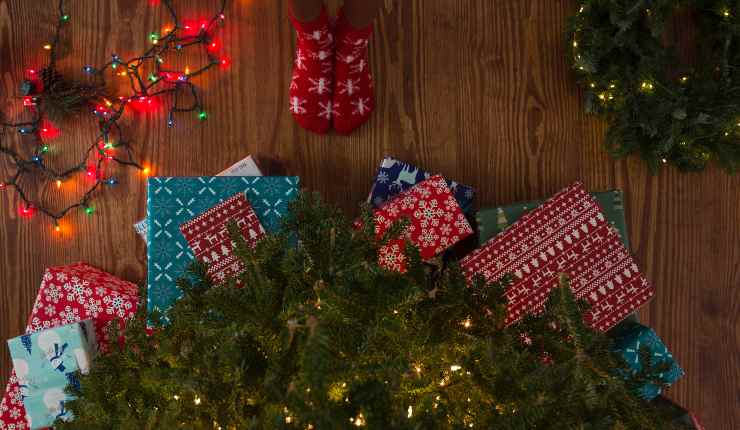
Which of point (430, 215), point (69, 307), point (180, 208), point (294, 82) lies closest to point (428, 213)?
point (430, 215)

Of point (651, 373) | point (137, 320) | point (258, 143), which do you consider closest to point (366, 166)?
point (258, 143)

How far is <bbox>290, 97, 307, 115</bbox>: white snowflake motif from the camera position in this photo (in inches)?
53.4

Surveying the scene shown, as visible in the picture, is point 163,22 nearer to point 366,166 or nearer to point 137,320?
point 366,166

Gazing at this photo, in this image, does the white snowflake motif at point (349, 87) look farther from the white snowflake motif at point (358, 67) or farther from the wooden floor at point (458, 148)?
the wooden floor at point (458, 148)

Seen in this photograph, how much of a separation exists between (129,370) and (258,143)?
2.67 ft

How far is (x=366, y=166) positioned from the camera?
1430 mm

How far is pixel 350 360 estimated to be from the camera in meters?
0.59

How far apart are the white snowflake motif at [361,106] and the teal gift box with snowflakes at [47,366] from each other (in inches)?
34.3

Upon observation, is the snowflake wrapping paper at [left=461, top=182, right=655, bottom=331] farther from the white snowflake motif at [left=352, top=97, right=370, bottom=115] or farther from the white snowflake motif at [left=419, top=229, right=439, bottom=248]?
the white snowflake motif at [left=352, top=97, right=370, bottom=115]

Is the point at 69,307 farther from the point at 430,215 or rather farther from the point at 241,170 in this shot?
the point at 430,215

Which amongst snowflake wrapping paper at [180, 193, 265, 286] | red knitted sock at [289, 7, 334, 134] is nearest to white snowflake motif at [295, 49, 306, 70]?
red knitted sock at [289, 7, 334, 134]

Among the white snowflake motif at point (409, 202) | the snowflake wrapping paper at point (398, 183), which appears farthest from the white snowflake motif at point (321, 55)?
the white snowflake motif at point (409, 202)

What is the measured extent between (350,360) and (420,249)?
0.68m

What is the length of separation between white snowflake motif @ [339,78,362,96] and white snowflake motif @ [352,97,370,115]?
30mm
